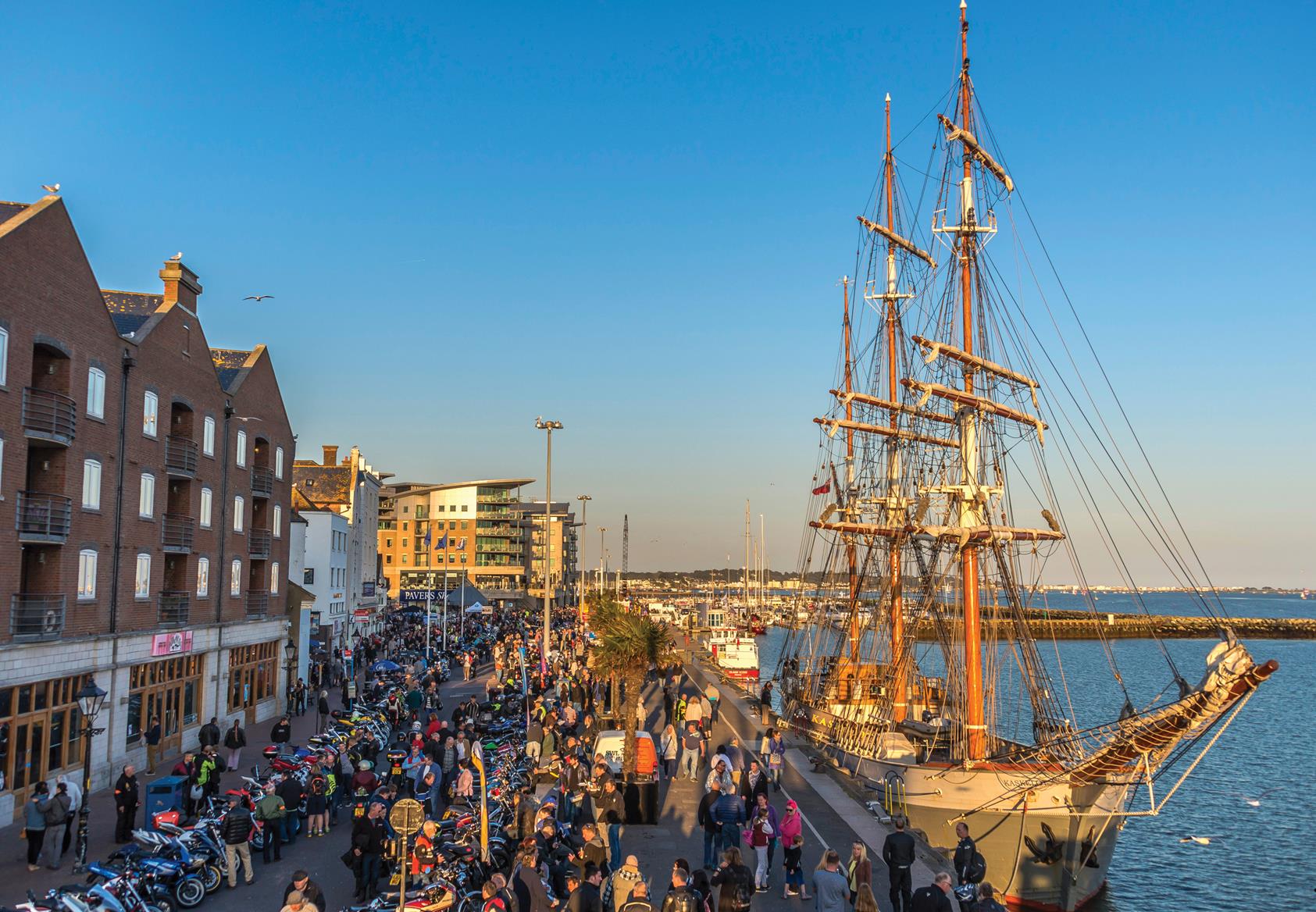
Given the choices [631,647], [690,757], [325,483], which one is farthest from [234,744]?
[325,483]

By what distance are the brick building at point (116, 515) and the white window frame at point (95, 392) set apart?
0.07m

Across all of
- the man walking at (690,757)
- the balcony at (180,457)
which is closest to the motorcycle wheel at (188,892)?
the man walking at (690,757)

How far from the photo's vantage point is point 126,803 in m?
19.3

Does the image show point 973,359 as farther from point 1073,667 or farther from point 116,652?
point 1073,667

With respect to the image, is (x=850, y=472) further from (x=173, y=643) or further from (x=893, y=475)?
(x=173, y=643)

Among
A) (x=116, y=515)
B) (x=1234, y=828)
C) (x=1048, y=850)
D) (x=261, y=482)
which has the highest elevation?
(x=261, y=482)

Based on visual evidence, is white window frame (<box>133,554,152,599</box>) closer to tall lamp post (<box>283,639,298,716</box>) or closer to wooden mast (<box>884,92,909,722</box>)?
tall lamp post (<box>283,639,298,716</box>)

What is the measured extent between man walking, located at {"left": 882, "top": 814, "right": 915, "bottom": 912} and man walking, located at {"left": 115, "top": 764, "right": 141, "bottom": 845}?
45.3 ft

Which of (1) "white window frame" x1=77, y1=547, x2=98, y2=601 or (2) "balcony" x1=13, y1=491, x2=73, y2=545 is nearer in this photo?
(2) "balcony" x1=13, y1=491, x2=73, y2=545

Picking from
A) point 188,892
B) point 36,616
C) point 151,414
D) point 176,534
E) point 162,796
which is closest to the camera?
point 188,892

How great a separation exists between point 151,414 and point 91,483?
4073mm

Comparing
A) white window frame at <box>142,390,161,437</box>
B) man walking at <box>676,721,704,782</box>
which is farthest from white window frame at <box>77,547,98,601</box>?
man walking at <box>676,721,704,782</box>

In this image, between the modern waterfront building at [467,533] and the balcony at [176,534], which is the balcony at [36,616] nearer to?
the balcony at [176,534]

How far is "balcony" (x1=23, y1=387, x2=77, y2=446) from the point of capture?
76.2 ft
